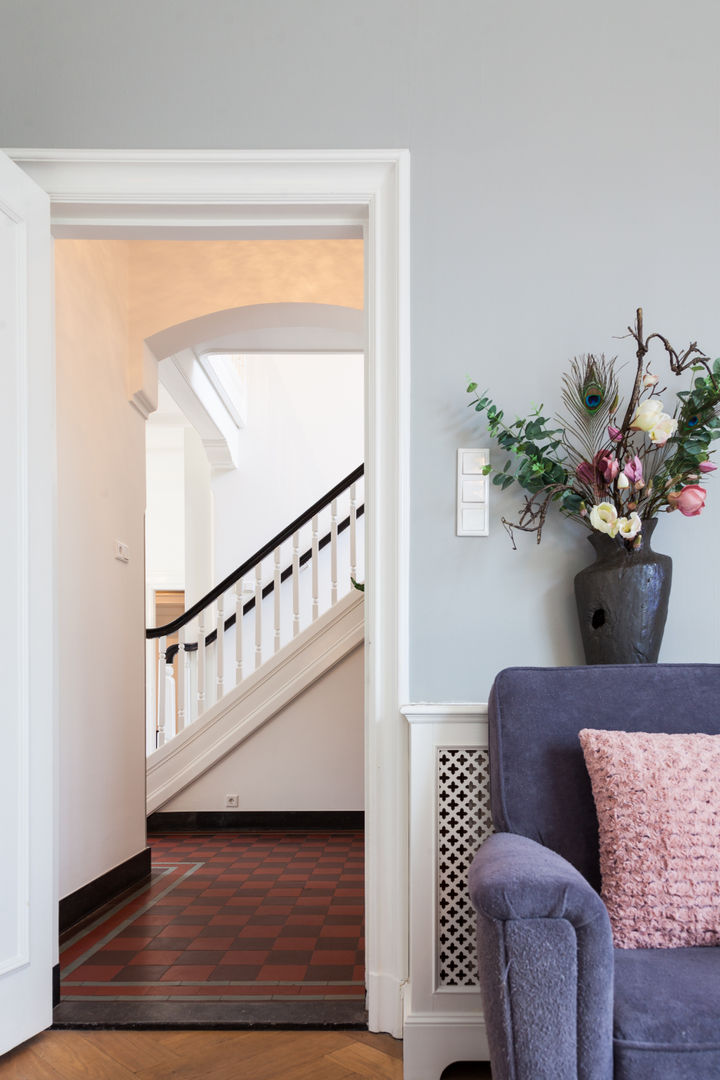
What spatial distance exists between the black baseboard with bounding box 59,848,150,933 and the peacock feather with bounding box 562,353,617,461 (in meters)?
2.39

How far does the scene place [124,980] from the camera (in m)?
2.84

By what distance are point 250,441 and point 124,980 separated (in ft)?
18.8

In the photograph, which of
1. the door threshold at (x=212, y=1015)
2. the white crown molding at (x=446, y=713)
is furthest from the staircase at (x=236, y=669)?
the white crown molding at (x=446, y=713)

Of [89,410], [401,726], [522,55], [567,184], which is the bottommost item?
[401,726]

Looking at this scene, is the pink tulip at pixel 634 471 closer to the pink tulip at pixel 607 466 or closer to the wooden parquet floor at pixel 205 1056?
the pink tulip at pixel 607 466

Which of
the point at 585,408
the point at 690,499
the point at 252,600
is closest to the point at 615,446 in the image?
the point at 585,408

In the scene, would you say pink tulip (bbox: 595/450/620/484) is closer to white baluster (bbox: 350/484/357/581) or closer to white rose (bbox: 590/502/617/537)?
white rose (bbox: 590/502/617/537)

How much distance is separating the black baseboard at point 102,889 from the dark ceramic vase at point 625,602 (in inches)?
86.2

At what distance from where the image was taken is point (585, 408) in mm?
2510

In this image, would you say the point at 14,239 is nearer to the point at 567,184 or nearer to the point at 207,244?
the point at 567,184

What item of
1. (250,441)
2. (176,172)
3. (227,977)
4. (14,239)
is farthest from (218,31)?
(250,441)

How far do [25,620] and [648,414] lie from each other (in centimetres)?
167

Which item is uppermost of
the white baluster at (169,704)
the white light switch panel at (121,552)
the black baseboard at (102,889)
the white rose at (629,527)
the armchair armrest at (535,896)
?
the white rose at (629,527)

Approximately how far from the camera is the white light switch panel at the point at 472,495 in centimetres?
252
